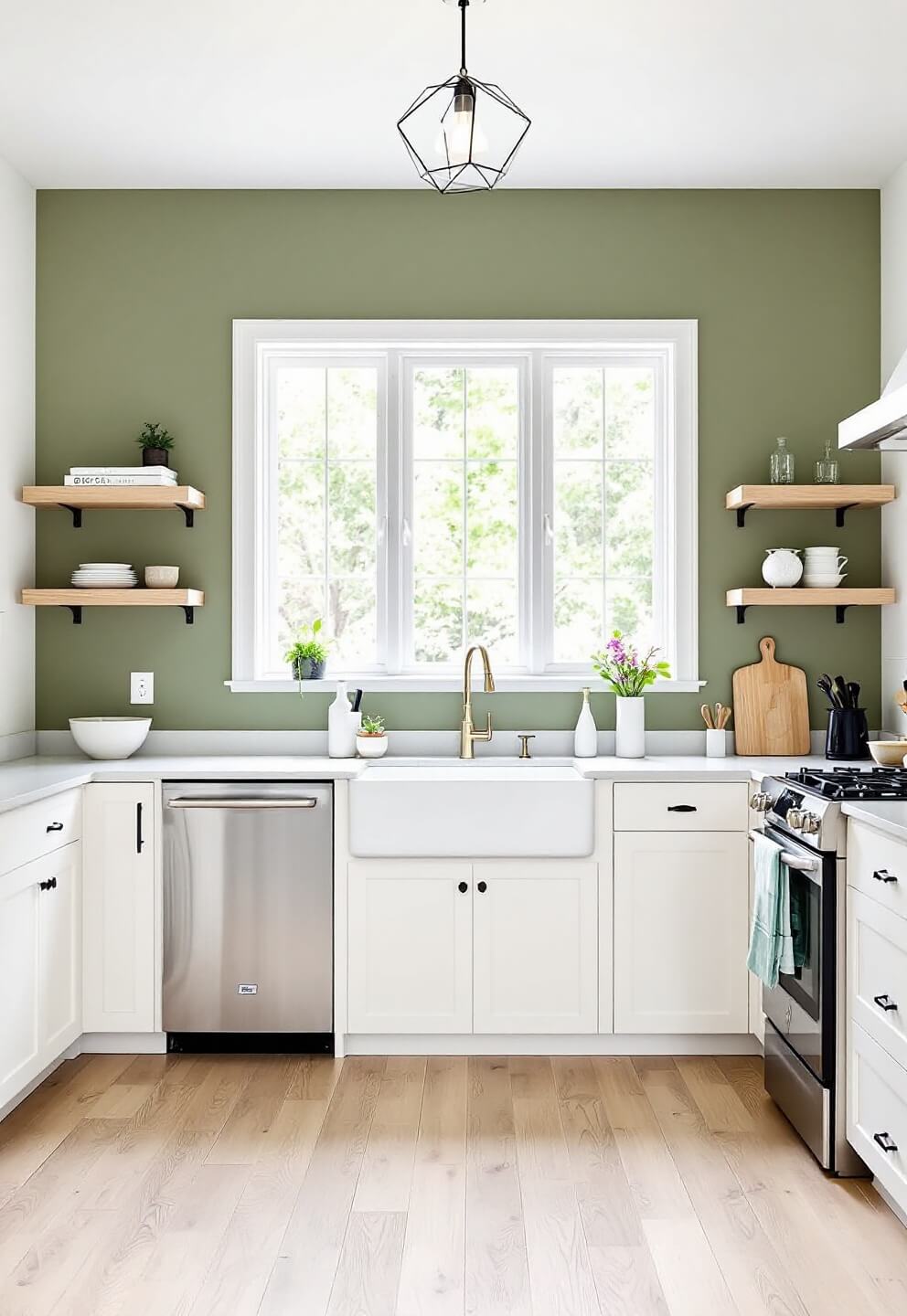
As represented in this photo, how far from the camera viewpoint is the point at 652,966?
3326 millimetres

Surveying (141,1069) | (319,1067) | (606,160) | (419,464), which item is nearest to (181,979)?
(141,1069)

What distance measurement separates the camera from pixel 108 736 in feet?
11.8

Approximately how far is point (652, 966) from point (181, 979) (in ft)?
4.76

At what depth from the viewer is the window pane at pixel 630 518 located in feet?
13.0

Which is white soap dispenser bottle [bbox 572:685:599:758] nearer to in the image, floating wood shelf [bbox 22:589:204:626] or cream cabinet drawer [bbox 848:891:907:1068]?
cream cabinet drawer [bbox 848:891:907:1068]

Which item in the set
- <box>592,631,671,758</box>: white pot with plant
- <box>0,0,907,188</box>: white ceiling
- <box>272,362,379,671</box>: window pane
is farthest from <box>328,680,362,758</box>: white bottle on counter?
<box>0,0,907,188</box>: white ceiling

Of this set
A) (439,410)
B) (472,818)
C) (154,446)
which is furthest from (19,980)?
(439,410)

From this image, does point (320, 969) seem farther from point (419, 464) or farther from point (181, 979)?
point (419, 464)

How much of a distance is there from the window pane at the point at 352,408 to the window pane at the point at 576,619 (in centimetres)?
86

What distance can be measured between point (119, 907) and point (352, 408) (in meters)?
1.90

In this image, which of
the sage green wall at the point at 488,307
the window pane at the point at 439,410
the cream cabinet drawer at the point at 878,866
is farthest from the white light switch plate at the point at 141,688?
the cream cabinet drawer at the point at 878,866

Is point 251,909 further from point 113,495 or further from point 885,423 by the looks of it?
point 885,423

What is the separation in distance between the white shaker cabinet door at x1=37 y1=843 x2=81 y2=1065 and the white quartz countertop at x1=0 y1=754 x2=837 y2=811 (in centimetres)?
24

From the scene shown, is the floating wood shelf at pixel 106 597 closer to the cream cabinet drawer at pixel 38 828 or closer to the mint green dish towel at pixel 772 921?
the cream cabinet drawer at pixel 38 828
